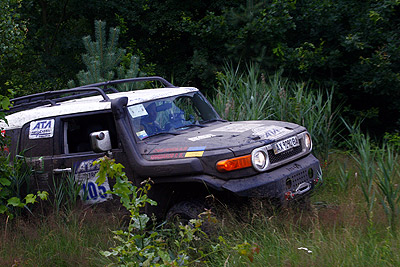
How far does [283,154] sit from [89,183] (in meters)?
1.92

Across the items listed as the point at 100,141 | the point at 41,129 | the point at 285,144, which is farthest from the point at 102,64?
the point at 285,144

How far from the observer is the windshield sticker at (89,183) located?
16.4ft

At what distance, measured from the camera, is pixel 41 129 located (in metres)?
5.34

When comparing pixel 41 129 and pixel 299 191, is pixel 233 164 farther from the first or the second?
pixel 41 129

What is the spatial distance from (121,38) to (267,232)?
40.0 ft

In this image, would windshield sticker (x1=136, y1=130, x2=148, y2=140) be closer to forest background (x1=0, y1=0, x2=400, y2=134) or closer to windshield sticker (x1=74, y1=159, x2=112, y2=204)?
windshield sticker (x1=74, y1=159, x2=112, y2=204)

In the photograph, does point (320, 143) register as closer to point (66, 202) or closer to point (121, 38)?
point (66, 202)

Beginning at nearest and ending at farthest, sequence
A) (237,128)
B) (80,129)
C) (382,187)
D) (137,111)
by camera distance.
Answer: (382,187) < (137,111) < (237,128) < (80,129)

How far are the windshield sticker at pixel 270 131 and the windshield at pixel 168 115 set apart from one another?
2.72 ft

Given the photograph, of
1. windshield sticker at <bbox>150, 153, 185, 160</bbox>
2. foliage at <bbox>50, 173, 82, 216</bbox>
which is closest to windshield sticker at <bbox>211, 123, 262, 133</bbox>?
windshield sticker at <bbox>150, 153, 185, 160</bbox>

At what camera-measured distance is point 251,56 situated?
12727 mm

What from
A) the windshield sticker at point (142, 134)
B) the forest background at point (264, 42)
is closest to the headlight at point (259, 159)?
the windshield sticker at point (142, 134)

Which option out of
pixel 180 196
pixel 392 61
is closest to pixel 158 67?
pixel 392 61

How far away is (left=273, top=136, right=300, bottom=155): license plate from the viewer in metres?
4.71
